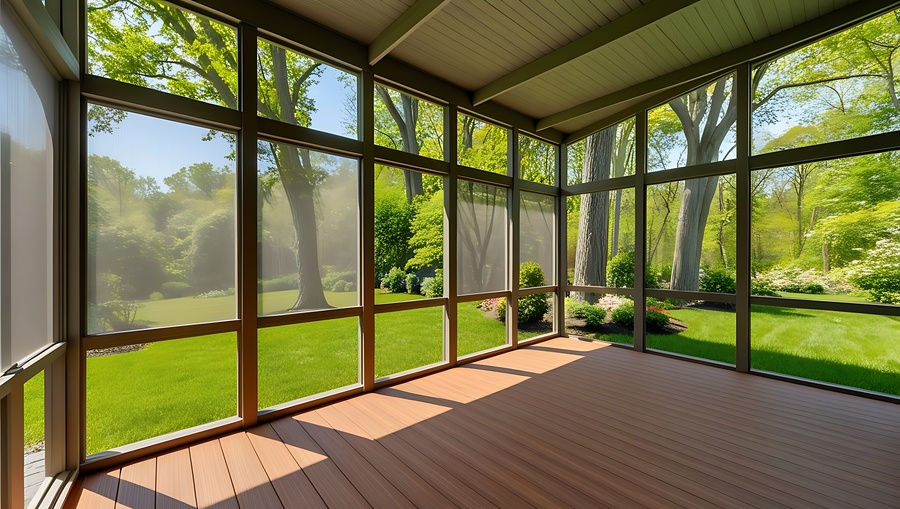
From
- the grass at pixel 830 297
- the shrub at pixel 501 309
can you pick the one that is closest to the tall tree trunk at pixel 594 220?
the shrub at pixel 501 309

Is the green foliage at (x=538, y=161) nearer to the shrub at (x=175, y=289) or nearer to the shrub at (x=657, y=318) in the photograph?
the shrub at (x=657, y=318)

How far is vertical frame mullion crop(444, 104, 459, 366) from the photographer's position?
455cm

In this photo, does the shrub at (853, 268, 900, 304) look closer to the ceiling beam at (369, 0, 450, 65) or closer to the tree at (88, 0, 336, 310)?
the ceiling beam at (369, 0, 450, 65)

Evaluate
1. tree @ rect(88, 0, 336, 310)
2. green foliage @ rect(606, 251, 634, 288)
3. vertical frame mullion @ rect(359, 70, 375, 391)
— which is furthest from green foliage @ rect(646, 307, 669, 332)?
tree @ rect(88, 0, 336, 310)

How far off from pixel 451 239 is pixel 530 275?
6.20ft

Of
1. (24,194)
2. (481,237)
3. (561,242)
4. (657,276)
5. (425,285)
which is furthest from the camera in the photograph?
(561,242)

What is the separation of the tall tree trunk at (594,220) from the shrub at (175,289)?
5.45 metres

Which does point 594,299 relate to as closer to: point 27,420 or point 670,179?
point 670,179

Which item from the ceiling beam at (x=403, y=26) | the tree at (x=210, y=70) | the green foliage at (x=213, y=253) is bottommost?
the green foliage at (x=213, y=253)

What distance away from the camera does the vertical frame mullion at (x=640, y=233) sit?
5270mm

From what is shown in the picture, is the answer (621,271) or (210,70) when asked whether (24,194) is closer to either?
(210,70)

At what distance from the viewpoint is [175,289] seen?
2.73 metres

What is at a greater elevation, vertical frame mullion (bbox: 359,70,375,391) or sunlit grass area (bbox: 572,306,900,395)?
vertical frame mullion (bbox: 359,70,375,391)

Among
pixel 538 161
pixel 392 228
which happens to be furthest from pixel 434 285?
pixel 538 161
